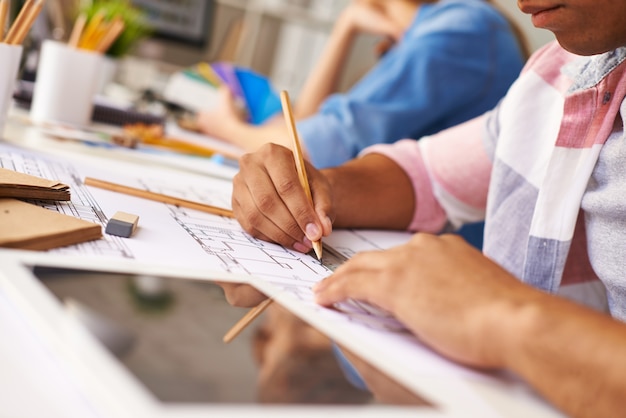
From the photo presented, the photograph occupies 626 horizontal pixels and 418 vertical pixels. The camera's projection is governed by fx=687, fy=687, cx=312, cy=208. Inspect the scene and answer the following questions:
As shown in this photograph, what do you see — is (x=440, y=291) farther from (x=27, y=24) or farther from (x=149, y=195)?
(x=27, y=24)

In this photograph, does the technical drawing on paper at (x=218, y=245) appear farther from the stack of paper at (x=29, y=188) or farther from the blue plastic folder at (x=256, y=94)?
the blue plastic folder at (x=256, y=94)

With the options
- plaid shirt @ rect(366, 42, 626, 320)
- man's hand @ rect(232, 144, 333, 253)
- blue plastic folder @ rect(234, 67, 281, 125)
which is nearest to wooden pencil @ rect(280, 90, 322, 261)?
man's hand @ rect(232, 144, 333, 253)

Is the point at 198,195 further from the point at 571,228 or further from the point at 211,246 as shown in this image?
the point at 571,228

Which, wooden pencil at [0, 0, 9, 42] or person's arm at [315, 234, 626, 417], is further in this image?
wooden pencil at [0, 0, 9, 42]

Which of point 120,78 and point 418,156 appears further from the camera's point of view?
point 120,78

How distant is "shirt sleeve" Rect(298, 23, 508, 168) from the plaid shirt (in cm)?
33

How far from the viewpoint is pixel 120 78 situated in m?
2.18

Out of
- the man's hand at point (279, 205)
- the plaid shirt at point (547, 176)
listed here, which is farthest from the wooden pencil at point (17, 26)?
the plaid shirt at point (547, 176)

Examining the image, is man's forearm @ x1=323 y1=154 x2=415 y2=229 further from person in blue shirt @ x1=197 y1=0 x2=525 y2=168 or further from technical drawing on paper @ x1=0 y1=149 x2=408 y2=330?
person in blue shirt @ x1=197 y1=0 x2=525 y2=168

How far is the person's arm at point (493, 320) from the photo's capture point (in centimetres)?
35

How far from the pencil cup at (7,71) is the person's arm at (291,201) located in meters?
0.33

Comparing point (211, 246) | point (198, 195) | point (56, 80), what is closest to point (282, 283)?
point (211, 246)

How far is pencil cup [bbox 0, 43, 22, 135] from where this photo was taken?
0.80m

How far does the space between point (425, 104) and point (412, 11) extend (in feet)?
1.64
